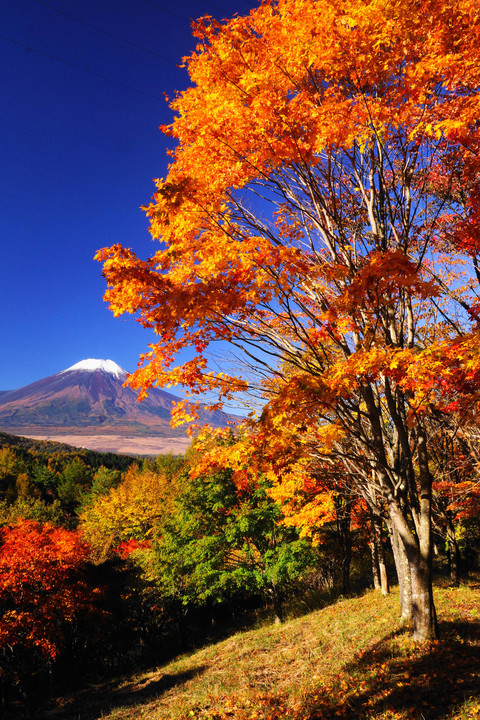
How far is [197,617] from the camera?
23172mm

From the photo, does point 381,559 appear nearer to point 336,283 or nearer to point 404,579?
point 404,579

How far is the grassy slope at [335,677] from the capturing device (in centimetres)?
484

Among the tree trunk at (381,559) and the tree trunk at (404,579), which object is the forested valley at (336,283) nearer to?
the tree trunk at (404,579)

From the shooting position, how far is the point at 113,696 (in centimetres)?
1285

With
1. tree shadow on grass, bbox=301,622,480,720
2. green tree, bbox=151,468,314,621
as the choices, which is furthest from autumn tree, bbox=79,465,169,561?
tree shadow on grass, bbox=301,622,480,720

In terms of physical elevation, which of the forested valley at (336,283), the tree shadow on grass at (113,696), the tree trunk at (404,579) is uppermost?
the forested valley at (336,283)

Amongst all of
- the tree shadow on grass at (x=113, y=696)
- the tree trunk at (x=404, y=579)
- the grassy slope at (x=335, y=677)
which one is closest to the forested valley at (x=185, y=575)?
the tree shadow on grass at (x=113, y=696)

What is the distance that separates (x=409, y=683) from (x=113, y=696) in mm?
12772

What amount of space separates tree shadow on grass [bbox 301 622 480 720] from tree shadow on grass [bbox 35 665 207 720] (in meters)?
7.01

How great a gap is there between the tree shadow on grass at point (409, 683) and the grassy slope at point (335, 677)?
1 cm

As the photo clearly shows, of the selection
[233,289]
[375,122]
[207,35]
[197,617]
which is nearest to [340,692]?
[233,289]

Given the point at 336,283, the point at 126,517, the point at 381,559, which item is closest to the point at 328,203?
the point at 336,283

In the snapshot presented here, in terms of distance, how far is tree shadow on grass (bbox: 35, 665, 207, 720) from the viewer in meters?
10.6

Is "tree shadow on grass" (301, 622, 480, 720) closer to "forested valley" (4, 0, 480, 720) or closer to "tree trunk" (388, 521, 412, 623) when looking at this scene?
"forested valley" (4, 0, 480, 720)
